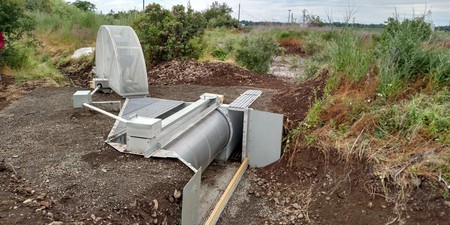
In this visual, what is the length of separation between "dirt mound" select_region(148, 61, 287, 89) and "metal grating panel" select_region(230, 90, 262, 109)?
3.68 feet

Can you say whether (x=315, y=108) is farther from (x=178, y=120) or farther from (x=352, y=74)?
(x=178, y=120)

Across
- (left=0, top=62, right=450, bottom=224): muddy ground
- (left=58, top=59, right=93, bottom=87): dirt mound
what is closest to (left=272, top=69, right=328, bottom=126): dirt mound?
(left=0, top=62, right=450, bottom=224): muddy ground

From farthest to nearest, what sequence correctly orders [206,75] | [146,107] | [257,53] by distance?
1. [257,53]
2. [206,75]
3. [146,107]

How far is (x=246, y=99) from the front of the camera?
20.1ft

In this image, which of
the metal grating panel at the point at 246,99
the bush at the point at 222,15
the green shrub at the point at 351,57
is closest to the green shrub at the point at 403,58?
the green shrub at the point at 351,57

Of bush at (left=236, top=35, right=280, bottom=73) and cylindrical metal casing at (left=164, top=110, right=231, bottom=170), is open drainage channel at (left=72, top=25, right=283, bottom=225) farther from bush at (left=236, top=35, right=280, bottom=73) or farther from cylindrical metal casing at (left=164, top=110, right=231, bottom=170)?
bush at (left=236, top=35, right=280, bottom=73)

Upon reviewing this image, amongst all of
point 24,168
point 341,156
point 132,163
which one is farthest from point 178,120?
point 341,156

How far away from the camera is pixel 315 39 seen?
675 inches

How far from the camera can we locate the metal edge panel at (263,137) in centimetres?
512

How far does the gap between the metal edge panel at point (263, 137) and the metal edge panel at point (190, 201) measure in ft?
6.66

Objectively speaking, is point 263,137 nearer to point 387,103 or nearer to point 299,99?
point 299,99

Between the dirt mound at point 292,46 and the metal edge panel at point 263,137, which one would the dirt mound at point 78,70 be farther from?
the dirt mound at point 292,46

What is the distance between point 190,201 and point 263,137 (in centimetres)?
230

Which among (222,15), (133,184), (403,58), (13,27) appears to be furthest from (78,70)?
(222,15)
